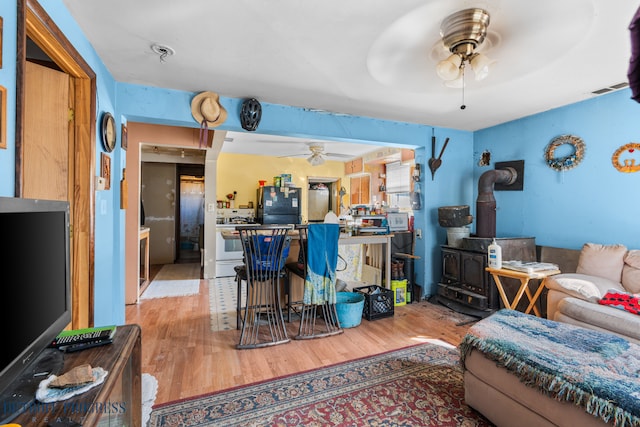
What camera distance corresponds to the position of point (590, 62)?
7.15 ft

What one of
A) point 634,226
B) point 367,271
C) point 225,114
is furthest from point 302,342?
point 634,226

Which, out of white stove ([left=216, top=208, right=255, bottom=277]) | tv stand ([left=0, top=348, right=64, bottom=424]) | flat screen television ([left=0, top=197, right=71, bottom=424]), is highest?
flat screen television ([left=0, top=197, right=71, bottom=424])

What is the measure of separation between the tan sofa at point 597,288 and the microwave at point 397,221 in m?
1.77

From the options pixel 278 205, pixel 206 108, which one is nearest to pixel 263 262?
pixel 206 108

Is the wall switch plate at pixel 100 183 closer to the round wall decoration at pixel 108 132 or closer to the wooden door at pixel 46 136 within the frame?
the wooden door at pixel 46 136

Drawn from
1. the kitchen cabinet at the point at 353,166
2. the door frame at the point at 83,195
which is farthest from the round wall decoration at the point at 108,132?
the kitchen cabinet at the point at 353,166

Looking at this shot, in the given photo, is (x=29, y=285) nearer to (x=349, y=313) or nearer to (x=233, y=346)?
(x=233, y=346)

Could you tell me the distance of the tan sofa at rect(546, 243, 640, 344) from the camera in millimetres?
2059

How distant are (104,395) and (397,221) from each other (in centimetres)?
370

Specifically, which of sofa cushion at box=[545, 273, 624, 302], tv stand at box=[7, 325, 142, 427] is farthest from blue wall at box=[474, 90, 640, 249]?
tv stand at box=[7, 325, 142, 427]

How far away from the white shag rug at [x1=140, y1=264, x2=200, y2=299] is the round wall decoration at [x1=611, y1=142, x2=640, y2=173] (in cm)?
501

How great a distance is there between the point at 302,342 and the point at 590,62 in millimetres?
3178

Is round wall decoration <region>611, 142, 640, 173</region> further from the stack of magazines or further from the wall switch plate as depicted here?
the wall switch plate

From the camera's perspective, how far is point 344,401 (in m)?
1.84
